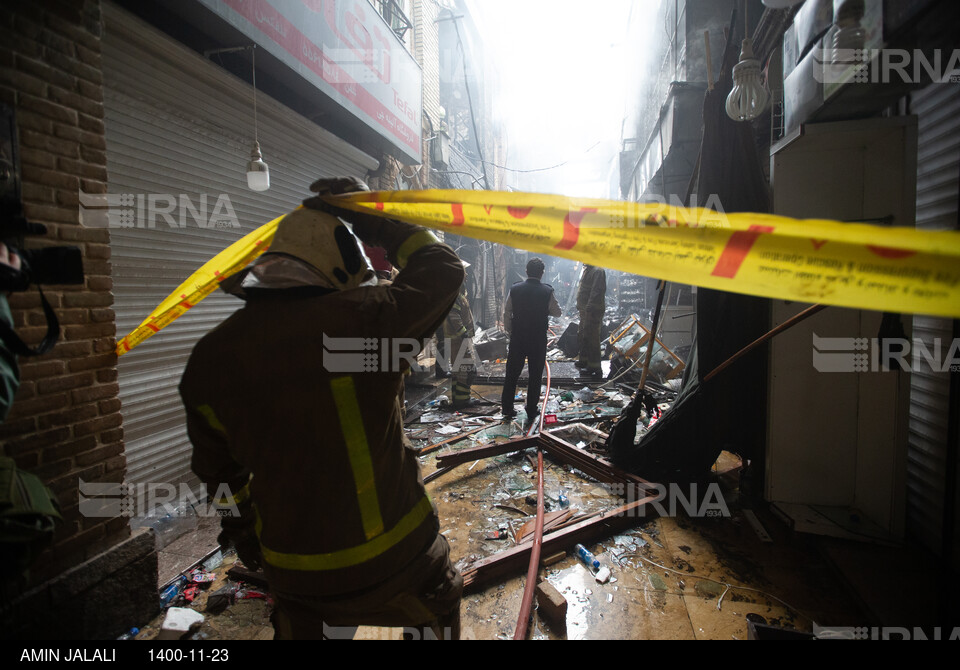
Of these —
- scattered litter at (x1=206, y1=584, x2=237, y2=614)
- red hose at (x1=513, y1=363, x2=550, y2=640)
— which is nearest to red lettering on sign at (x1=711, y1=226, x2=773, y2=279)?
red hose at (x1=513, y1=363, x2=550, y2=640)

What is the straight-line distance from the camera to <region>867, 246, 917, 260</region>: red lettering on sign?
99 centimetres

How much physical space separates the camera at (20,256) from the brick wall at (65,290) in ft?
0.25

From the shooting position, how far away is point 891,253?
3.29ft

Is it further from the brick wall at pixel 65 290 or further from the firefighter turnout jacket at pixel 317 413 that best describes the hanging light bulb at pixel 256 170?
the firefighter turnout jacket at pixel 317 413

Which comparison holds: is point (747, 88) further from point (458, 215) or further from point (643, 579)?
point (643, 579)

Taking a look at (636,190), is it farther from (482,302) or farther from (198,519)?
(198,519)

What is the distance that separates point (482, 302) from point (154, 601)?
13339mm

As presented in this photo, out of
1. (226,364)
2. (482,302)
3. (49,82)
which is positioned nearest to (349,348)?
(226,364)

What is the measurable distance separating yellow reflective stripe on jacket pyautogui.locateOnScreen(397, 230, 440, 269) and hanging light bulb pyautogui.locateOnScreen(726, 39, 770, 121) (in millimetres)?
3311

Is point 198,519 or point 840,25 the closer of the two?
point 840,25

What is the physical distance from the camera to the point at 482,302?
15.3 metres

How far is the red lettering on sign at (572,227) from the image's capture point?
136 centimetres

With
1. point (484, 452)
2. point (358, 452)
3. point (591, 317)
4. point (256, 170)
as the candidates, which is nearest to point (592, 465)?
point (484, 452)

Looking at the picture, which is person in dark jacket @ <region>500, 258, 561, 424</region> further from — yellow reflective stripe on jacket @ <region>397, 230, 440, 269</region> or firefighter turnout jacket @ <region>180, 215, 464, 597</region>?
firefighter turnout jacket @ <region>180, 215, 464, 597</region>
